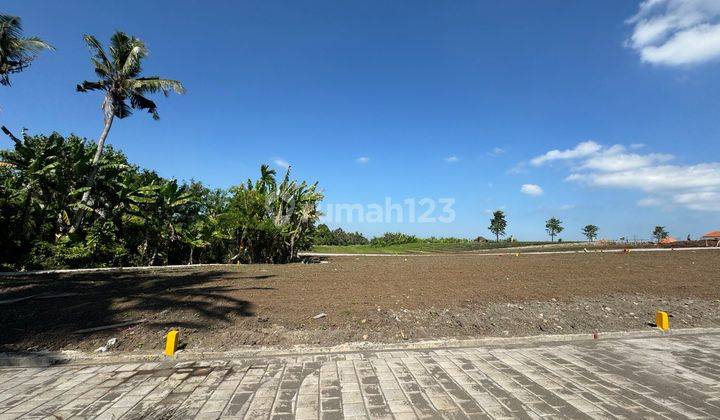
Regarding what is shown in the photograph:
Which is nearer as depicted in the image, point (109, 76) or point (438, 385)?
point (438, 385)

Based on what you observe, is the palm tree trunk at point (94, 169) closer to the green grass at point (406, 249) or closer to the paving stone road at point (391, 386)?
the paving stone road at point (391, 386)

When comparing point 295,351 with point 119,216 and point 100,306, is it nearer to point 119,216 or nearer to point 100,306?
point 100,306

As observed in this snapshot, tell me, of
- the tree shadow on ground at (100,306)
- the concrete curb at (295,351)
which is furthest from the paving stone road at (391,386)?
the tree shadow on ground at (100,306)

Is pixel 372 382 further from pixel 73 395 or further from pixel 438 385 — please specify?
pixel 73 395

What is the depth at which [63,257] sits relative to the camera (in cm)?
1485

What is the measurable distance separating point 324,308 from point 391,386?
3.52 metres

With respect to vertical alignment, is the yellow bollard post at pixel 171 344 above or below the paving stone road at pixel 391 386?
above

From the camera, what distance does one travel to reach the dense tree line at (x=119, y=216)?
48.3 feet

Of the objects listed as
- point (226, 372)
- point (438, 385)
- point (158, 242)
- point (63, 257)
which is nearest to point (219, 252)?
point (158, 242)

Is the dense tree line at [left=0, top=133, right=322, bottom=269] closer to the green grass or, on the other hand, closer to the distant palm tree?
the distant palm tree

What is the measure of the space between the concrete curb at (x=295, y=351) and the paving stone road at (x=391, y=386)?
16 cm

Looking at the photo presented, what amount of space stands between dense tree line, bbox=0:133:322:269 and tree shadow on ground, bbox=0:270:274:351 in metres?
4.32

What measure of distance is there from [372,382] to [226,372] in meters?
2.05

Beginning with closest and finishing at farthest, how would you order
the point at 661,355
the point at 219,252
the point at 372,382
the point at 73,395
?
the point at 73,395, the point at 372,382, the point at 661,355, the point at 219,252
